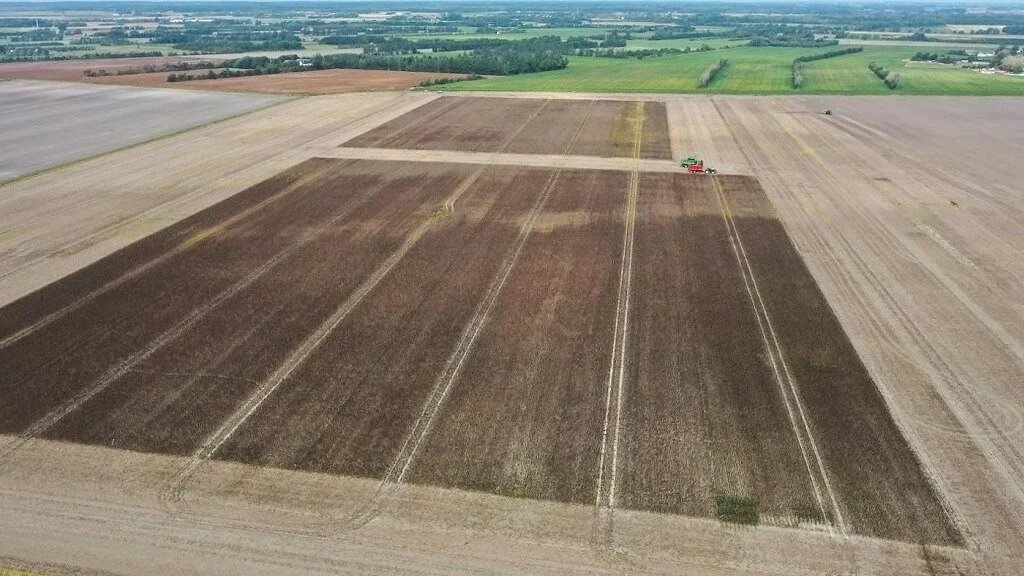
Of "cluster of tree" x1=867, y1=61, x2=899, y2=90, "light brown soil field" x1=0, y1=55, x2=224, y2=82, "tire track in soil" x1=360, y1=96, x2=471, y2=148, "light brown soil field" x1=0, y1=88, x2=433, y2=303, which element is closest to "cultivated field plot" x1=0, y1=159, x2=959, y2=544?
"light brown soil field" x1=0, y1=88, x2=433, y2=303

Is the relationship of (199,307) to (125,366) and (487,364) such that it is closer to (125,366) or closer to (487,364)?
(125,366)

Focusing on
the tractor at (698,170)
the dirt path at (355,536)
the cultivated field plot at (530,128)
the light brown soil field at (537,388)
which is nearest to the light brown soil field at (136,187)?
the cultivated field plot at (530,128)

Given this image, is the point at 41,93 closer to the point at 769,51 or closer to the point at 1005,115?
the point at 1005,115

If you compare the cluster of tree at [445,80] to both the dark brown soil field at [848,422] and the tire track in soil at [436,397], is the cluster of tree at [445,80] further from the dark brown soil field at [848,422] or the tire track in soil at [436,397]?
the dark brown soil field at [848,422]

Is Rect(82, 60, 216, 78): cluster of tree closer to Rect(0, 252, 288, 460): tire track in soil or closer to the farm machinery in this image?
Rect(0, 252, 288, 460): tire track in soil

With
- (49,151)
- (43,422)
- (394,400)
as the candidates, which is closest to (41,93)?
(49,151)
